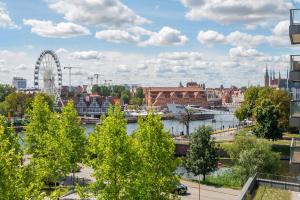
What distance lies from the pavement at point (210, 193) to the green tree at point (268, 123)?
91.2ft

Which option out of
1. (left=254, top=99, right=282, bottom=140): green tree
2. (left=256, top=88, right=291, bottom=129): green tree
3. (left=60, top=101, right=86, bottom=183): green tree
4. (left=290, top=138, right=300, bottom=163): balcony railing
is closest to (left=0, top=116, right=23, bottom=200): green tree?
(left=290, top=138, right=300, bottom=163): balcony railing

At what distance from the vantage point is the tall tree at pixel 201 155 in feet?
167

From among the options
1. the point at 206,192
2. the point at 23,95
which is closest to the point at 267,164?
the point at 206,192

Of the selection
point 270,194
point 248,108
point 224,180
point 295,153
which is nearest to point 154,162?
point 270,194

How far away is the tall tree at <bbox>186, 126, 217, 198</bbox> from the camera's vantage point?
5081 cm

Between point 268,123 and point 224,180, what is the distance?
23.1 meters

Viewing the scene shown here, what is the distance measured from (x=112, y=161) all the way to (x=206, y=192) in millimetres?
18772

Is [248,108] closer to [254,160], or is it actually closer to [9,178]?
[254,160]

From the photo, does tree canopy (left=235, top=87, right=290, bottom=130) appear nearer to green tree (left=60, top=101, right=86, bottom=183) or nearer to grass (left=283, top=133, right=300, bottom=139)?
grass (left=283, top=133, right=300, bottom=139)

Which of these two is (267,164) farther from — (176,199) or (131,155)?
(131,155)

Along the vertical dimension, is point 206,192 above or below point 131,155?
below

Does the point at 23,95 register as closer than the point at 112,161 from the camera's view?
No

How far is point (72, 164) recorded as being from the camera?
1649 inches

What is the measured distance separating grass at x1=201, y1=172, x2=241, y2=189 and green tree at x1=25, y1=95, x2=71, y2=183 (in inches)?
671
